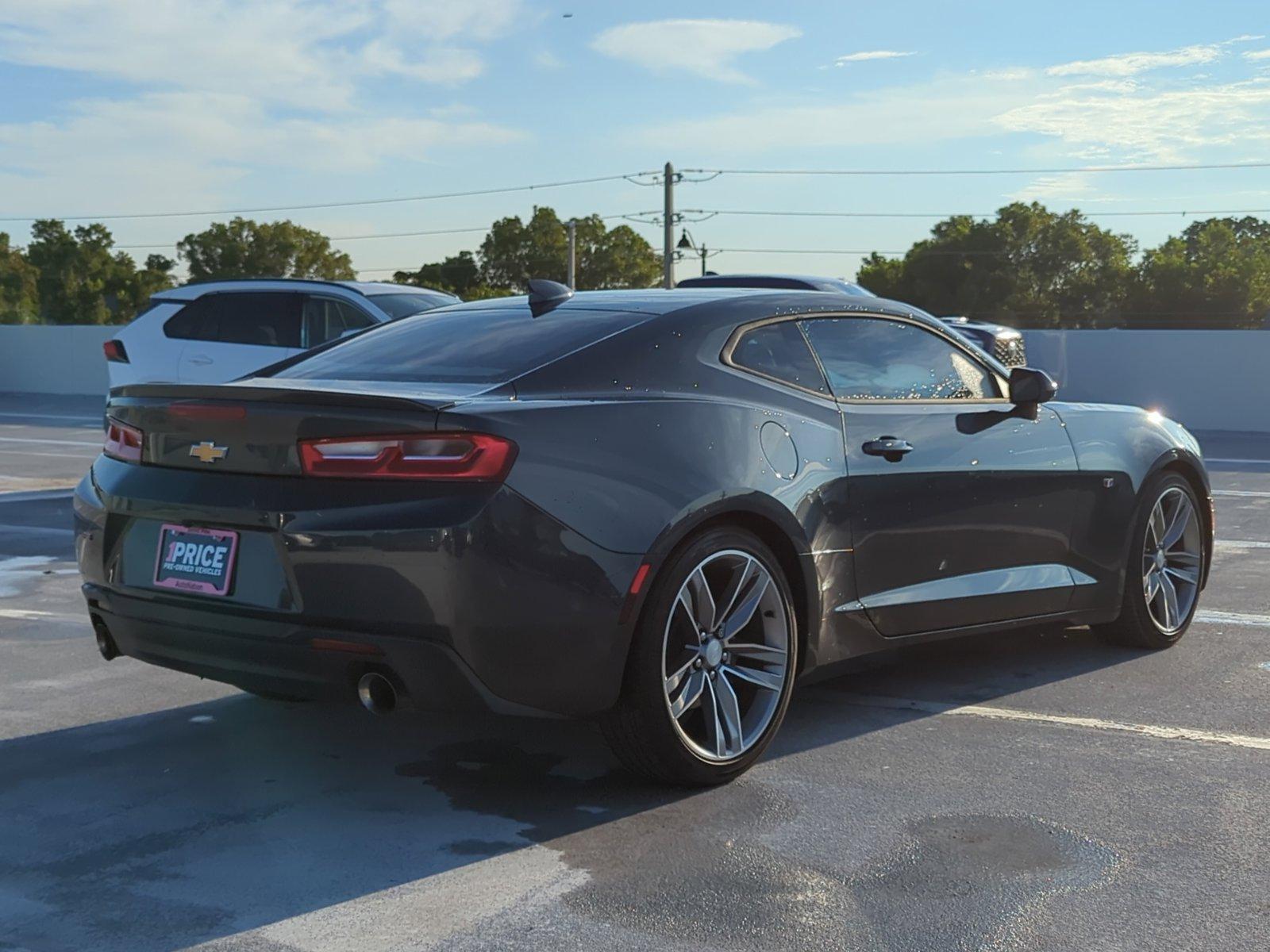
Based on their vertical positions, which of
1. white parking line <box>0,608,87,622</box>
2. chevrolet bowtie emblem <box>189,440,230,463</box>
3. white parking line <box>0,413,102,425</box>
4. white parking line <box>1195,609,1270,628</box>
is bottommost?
white parking line <box>1195,609,1270,628</box>

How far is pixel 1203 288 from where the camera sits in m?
90.2

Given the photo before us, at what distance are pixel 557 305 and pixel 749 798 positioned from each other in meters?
1.76

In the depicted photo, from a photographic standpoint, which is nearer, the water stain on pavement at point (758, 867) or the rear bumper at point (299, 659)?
the water stain on pavement at point (758, 867)

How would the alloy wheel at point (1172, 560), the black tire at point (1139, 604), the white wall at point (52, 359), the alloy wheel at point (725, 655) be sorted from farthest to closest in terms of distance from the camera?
1. the white wall at point (52, 359)
2. the alloy wheel at point (1172, 560)
3. the black tire at point (1139, 604)
4. the alloy wheel at point (725, 655)

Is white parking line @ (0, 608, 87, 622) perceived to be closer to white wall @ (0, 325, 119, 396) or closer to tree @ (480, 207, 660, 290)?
white wall @ (0, 325, 119, 396)

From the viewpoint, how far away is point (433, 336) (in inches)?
193

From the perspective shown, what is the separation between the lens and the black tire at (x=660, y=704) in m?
4.11

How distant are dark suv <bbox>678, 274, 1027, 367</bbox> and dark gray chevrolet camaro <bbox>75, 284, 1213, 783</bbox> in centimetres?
872

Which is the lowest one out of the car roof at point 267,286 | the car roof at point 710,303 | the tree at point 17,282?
the car roof at point 710,303

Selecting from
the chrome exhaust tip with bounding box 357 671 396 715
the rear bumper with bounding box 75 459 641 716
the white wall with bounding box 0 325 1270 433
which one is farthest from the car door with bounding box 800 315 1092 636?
the white wall with bounding box 0 325 1270 433

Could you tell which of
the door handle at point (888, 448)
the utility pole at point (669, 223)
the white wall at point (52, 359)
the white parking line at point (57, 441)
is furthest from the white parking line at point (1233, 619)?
the utility pole at point (669, 223)

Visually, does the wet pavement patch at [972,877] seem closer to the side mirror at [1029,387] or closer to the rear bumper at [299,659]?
the rear bumper at [299,659]

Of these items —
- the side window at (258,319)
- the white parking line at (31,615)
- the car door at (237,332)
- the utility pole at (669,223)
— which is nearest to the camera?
the white parking line at (31,615)

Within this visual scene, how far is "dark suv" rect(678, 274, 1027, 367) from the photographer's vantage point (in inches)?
559
